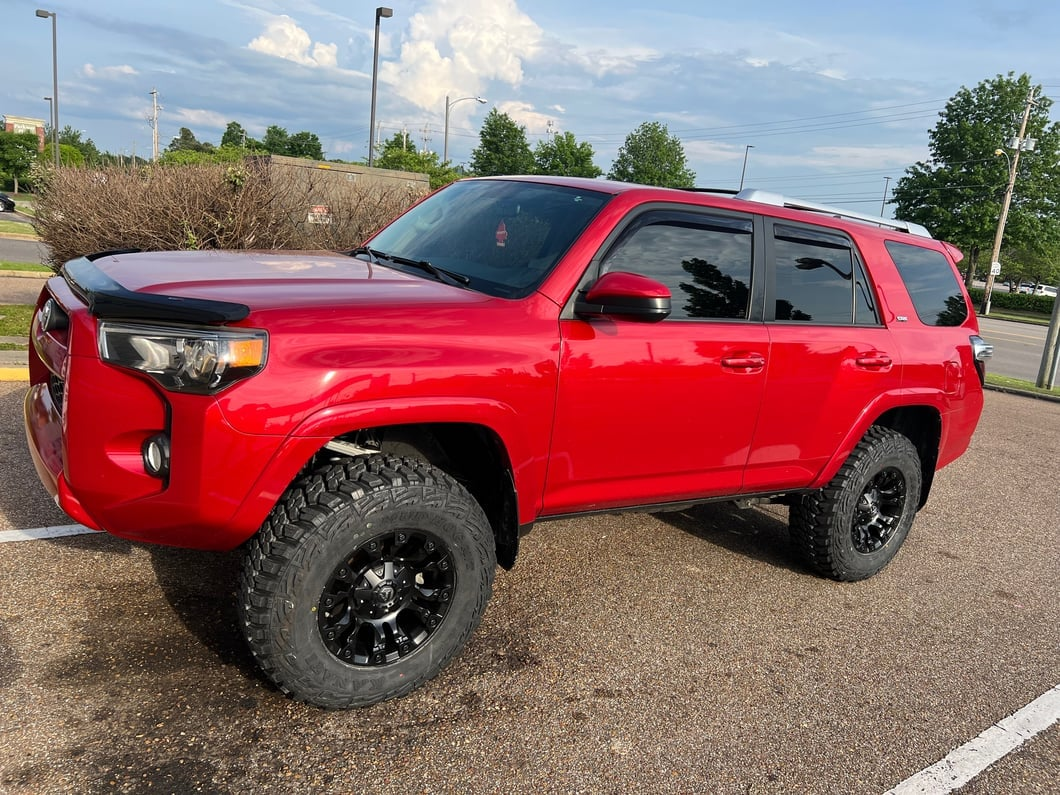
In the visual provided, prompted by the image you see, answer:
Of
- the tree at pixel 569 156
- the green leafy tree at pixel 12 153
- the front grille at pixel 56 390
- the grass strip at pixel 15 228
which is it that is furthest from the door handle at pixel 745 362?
the green leafy tree at pixel 12 153

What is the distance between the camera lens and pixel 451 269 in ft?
11.3

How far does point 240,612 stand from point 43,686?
29.9 inches

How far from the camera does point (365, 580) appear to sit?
9.02ft

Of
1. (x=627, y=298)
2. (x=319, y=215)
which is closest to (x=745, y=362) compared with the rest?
(x=627, y=298)

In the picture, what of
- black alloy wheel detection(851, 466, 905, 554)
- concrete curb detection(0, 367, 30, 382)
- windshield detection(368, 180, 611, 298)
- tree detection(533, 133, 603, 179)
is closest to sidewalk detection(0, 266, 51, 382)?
concrete curb detection(0, 367, 30, 382)

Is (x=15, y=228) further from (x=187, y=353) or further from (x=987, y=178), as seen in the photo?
(x=987, y=178)

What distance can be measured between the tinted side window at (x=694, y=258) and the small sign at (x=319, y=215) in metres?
6.75

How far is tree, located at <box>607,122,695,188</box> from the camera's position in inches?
2318

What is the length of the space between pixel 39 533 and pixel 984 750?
415 centimetres

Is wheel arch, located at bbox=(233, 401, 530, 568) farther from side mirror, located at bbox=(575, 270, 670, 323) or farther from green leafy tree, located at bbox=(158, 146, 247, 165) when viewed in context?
green leafy tree, located at bbox=(158, 146, 247, 165)

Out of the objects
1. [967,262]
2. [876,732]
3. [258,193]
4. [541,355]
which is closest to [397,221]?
[541,355]

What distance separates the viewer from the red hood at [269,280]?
260 centimetres

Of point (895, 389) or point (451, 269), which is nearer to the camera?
point (451, 269)

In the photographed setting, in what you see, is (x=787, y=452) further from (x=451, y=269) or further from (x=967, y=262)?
(x=967, y=262)
